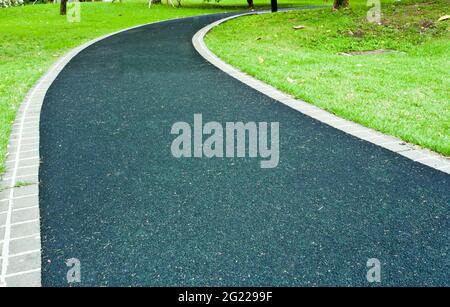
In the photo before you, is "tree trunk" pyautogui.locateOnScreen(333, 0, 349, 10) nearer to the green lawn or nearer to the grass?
the green lawn

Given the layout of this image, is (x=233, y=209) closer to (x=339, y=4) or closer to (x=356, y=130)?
(x=356, y=130)

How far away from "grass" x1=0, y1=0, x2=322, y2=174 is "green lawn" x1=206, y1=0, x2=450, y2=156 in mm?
4675

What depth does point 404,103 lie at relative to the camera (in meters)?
7.06

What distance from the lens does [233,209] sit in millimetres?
3857

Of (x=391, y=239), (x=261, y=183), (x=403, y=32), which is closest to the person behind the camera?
(x=391, y=239)

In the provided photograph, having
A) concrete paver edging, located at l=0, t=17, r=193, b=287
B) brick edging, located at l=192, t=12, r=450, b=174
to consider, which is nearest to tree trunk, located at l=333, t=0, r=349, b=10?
brick edging, located at l=192, t=12, r=450, b=174

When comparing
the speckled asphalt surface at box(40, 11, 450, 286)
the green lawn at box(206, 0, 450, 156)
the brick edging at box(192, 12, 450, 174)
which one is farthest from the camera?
the green lawn at box(206, 0, 450, 156)

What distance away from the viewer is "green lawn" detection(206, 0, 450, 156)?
6.35 meters

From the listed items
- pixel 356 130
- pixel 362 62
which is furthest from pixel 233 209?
pixel 362 62

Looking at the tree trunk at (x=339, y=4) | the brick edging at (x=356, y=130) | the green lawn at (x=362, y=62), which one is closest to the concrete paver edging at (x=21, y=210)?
the brick edging at (x=356, y=130)

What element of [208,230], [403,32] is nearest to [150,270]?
[208,230]

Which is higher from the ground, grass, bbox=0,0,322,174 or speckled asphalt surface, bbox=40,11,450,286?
grass, bbox=0,0,322,174
